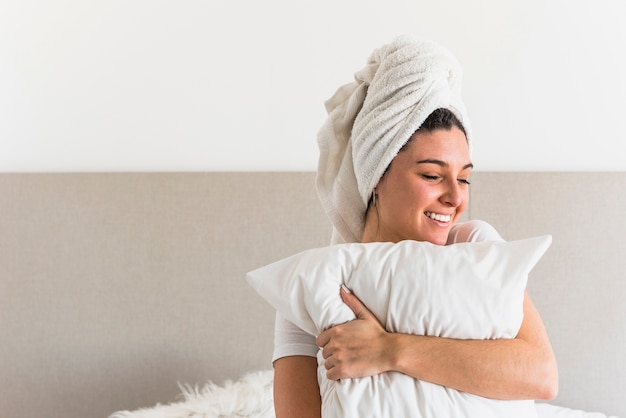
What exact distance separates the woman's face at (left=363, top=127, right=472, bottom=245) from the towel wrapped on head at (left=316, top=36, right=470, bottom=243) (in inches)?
1.1

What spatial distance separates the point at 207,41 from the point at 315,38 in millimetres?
356

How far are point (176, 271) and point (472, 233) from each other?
4.06 ft

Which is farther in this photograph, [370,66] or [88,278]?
[88,278]

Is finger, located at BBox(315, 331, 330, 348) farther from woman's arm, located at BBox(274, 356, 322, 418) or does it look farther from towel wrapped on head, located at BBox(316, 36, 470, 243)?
towel wrapped on head, located at BBox(316, 36, 470, 243)

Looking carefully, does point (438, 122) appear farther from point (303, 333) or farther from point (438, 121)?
point (303, 333)

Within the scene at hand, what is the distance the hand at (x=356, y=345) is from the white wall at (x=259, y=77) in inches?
50.4

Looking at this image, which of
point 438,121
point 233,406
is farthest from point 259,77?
point 438,121

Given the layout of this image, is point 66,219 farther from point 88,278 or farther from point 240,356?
point 240,356

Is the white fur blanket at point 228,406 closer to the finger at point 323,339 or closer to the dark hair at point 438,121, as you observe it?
the finger at point 323,339

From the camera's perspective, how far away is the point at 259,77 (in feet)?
7.86

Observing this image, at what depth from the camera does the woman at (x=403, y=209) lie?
1.09 metres

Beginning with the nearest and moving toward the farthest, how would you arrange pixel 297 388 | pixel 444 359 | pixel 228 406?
pixel 444 359 < pixel 297 388 < pixel 228 406

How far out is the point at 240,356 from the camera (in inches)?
91.1

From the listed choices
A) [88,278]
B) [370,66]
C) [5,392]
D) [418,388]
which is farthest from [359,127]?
[5,392]
